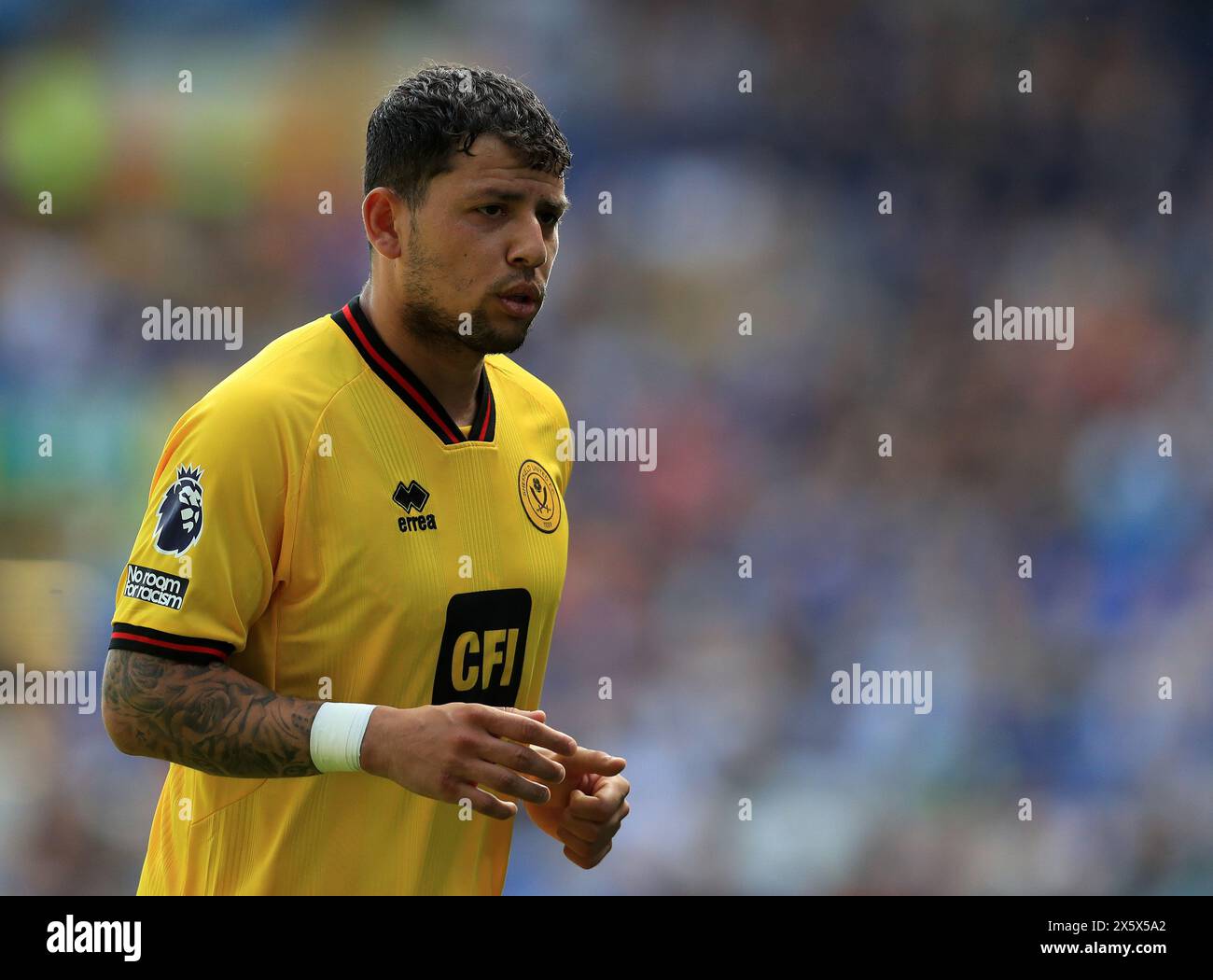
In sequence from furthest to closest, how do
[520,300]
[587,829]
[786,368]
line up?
[786,368], [587,829], [520,300]

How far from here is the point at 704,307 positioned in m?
4.55

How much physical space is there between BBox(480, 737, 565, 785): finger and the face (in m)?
0.57

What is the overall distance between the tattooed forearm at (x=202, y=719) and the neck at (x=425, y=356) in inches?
19.6

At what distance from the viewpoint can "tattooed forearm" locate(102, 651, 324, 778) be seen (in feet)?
4.78

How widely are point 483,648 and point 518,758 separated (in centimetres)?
30

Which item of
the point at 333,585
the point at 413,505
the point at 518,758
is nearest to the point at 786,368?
the point at 413,505

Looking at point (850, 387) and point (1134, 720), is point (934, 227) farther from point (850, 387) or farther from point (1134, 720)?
point (1134, 720)

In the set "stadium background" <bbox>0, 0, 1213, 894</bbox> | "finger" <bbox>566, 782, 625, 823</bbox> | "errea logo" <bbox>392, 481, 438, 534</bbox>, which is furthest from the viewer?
"stadium background" <bbox>0, 0, 1213, 894</bbox>

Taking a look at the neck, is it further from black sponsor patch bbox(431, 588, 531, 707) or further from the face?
black sponsor patch bbox(431, 588, 531, 707)

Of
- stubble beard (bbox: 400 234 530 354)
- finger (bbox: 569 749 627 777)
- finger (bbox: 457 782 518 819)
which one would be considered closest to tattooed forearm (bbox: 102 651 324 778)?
Result: finger (bbox: 457 782 518 819)

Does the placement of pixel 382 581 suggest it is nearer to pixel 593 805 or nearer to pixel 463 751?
pixel 463 751

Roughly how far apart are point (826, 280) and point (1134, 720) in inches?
79.0

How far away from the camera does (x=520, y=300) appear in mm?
1674

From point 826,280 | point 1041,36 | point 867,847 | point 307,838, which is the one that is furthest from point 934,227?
point 307,838
